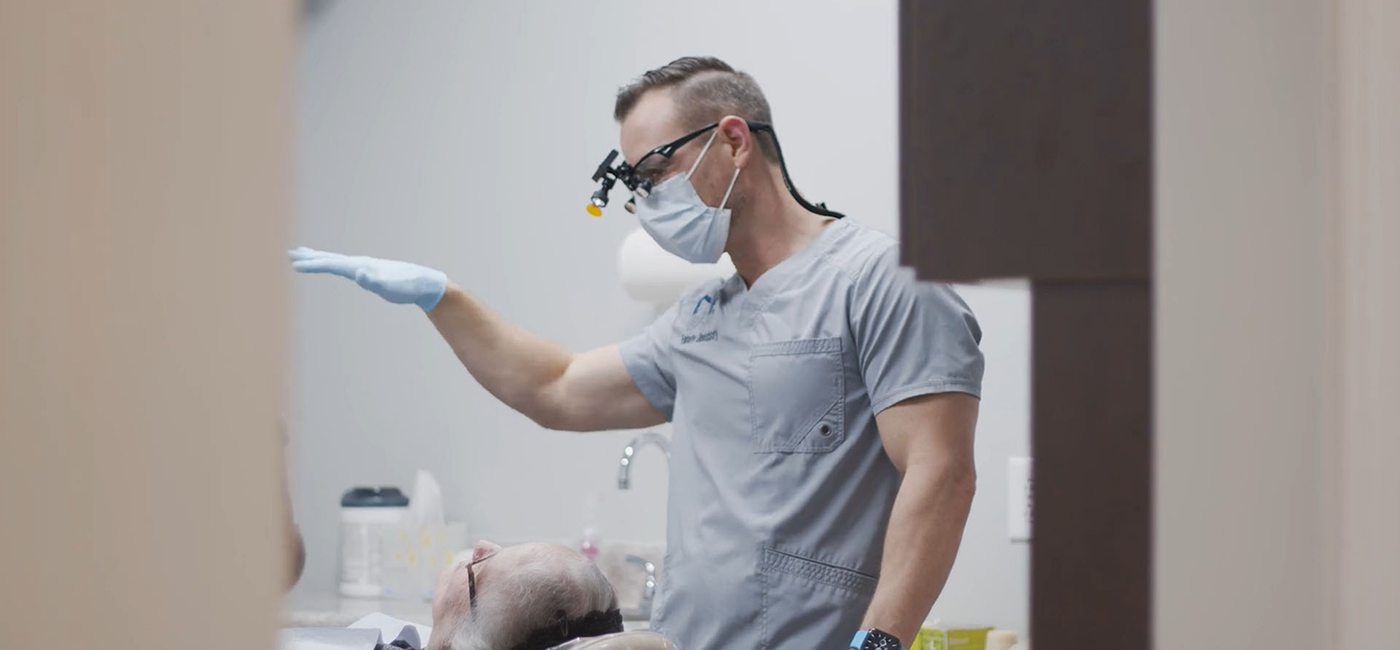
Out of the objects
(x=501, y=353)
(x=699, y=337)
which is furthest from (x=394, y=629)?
(x=699, y=337)

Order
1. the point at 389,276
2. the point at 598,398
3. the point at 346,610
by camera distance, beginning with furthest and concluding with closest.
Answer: the point at 346,610, the point at 598,398, the point at 389,276

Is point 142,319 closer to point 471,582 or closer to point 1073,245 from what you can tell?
point 1073,245

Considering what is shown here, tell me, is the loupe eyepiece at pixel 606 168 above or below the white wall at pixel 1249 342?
above

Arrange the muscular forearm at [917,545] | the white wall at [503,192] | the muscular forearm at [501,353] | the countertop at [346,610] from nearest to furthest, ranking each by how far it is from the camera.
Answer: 1. the muscular forearm at [917,545]
2. the muscular forearm at [501,353]
3. the countertop at [346,610]
4. the white wall at [503,192]

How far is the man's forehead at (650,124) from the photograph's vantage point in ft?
7.05

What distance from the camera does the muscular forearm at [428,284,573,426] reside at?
232cm

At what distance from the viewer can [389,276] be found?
2240 millimetres

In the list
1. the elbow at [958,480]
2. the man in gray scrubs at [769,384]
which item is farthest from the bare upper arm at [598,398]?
the elbow at [958,480]

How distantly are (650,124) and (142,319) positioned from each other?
5.91 feet

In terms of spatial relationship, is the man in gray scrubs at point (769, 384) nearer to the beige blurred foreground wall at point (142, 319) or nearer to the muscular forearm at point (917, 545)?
the muscular forearm at point (917, 545)

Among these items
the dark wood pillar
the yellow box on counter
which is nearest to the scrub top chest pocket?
the yellow box on counter

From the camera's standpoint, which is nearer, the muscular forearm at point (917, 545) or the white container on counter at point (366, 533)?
the muscular forearm at point (917, 545)

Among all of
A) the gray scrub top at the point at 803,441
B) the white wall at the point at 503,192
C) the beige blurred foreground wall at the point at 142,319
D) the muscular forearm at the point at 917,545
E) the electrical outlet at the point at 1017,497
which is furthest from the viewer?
the white wall at the point at 503,192

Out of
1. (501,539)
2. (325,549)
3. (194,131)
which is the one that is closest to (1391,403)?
(194,131)
